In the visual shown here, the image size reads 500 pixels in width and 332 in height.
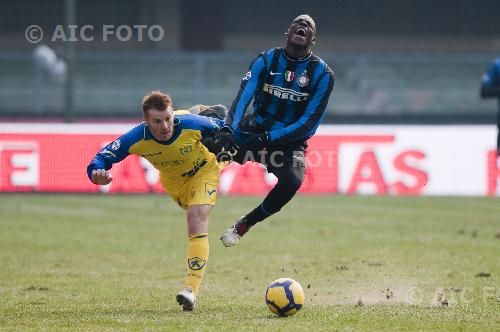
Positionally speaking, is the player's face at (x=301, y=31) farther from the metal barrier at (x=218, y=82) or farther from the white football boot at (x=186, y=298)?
the metal barrier at (x=218, y=82)

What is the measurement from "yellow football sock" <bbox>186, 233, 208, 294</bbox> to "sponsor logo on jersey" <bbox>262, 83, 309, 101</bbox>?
1613 millimetres

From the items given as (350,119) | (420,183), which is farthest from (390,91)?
(420,183)

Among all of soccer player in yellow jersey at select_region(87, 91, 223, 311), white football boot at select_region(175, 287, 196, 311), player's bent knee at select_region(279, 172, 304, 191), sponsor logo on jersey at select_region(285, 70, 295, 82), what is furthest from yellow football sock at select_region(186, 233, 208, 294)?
A: sponsor logo on jersey at select_region(285, 70, 295, 82)

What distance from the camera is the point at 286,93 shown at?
9.65m

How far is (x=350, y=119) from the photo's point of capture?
22.8 m

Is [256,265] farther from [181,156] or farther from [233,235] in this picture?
[181,156]

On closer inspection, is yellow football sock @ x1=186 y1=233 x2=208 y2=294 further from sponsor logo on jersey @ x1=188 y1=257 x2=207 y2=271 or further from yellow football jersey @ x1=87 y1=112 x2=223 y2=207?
yellow football jersey @ x1=87 y1=112 x2=223 y2=207

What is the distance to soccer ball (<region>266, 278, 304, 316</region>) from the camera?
831 centimetres

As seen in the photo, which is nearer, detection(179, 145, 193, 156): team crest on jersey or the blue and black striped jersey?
detection(179, 145, 193, 156): team crest on jersey

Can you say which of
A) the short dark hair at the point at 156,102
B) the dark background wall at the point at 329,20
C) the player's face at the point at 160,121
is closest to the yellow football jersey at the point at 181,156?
the player's face at the point at 160,121

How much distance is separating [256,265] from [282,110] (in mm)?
2849

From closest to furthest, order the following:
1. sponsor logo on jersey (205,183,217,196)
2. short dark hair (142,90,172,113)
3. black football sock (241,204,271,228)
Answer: short dark hair (142,90,172,113), sponsor logo on jersey (205,183,217,196), black football sock (241,204,271,228)

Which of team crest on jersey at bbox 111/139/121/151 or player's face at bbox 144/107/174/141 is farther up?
player's face at bbox 144/107/174/141

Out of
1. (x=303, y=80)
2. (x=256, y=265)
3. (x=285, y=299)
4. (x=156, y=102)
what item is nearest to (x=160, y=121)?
(x=156, y=102)
